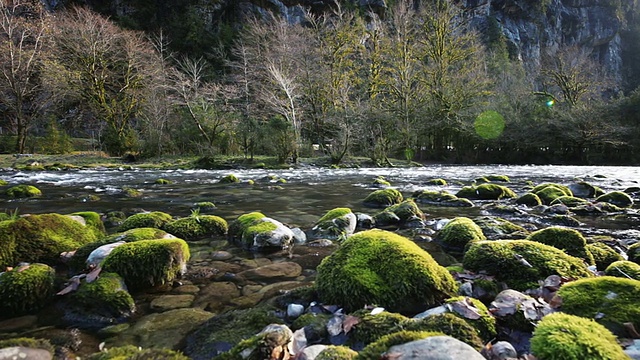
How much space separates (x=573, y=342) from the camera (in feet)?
5.34

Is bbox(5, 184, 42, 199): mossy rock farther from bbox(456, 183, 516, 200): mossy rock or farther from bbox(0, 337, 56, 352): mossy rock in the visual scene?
bbox(456, 183, 516, 200): mossy rock

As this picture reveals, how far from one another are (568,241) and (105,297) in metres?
4.31

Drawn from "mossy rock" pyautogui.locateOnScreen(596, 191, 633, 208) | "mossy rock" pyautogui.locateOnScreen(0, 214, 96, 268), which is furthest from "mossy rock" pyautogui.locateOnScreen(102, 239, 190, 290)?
"mossy rock" pyautogui.locateOnScreen(596, 191, 633, 208)

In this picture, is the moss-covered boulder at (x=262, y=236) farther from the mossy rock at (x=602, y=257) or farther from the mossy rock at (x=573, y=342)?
the mossy rock at (x=602, y=257)

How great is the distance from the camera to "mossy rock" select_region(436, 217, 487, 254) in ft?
14.1

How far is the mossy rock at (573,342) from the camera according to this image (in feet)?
5.19

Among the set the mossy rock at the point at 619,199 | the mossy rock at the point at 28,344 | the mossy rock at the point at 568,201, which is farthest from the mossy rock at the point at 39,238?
the mossy rock at the point at 619,199

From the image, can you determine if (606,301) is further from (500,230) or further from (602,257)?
(500,230)

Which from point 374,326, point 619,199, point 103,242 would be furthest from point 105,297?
point 619,199

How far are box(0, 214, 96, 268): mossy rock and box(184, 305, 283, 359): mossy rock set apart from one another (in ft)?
7.50

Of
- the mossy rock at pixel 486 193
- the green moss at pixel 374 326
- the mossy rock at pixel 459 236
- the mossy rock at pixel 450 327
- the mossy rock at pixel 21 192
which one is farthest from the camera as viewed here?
the mossy rock at pixel 21 192

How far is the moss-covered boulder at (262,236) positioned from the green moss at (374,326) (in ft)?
7.42

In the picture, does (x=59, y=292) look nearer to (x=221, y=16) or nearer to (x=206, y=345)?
(x=206, y=345)

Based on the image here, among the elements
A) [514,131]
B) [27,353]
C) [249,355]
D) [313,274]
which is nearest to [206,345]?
[249,355]
